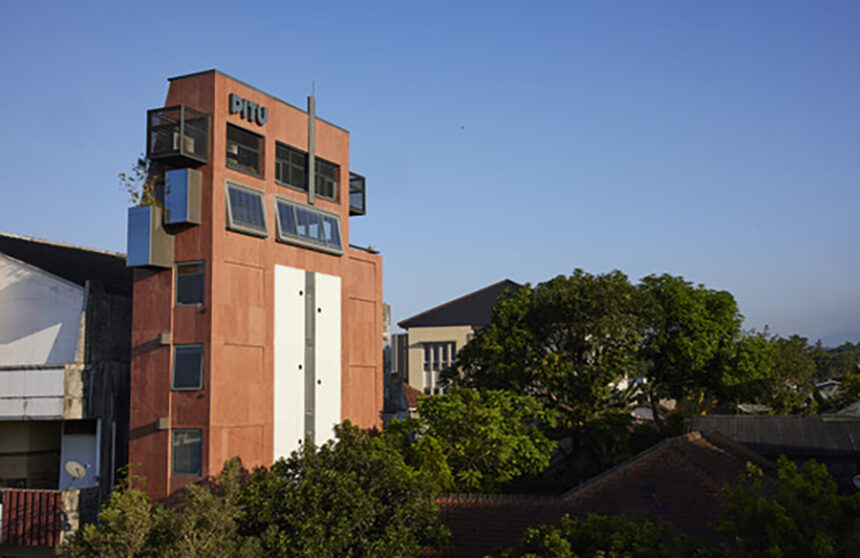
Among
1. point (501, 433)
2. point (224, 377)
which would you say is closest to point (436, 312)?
point (501, 433)

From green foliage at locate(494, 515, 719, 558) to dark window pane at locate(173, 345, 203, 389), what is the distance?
12.8 metres

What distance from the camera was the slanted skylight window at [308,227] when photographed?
104 feet

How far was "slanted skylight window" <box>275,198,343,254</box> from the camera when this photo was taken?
31.8 meters

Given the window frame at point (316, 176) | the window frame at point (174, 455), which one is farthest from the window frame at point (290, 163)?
the window frame at point (174, 455)

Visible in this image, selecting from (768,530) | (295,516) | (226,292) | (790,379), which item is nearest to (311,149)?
(226,292)

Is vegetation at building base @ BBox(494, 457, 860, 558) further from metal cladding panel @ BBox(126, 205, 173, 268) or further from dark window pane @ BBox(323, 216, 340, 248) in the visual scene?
dark window pane @ BBox(323, 216, 340, 248)

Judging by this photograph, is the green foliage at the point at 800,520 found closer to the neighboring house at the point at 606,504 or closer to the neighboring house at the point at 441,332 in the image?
the neighboring house at the point at 606,504

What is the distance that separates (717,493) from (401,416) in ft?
78.2

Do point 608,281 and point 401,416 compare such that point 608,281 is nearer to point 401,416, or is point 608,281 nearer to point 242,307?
point 401,416

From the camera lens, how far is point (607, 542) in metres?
19.0

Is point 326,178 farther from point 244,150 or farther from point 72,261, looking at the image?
point 72,261

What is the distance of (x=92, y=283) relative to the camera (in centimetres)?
3041

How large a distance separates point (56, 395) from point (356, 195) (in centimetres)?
1536

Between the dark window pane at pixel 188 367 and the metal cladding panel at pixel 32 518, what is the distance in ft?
17.8
